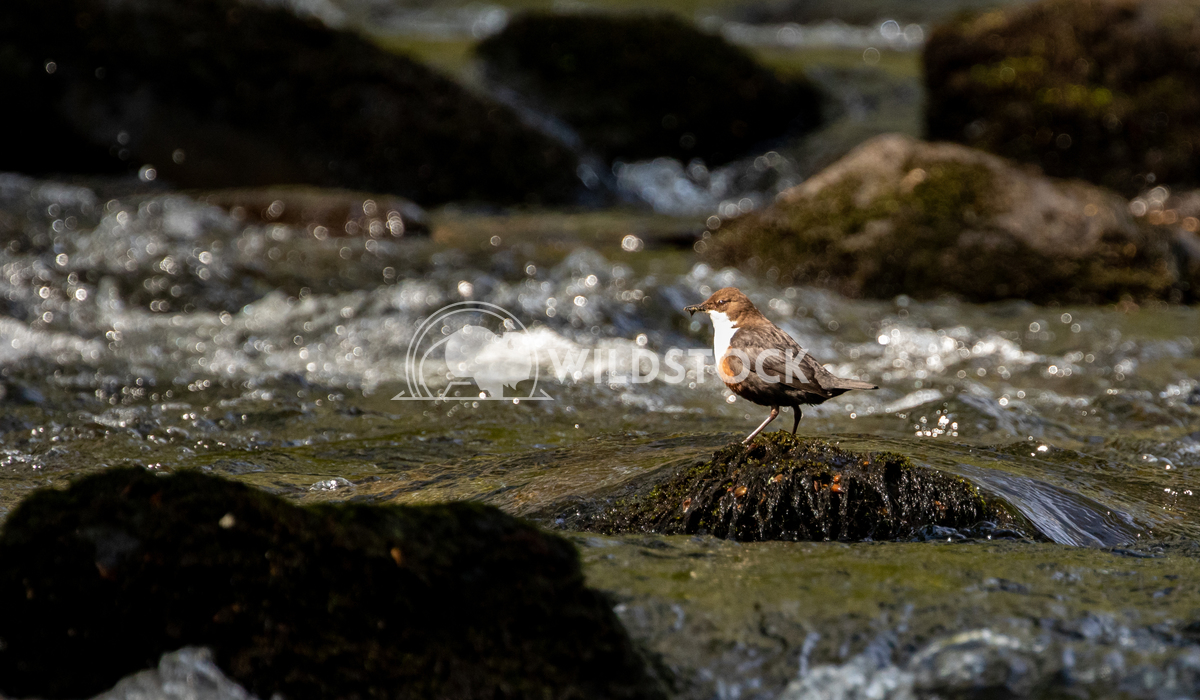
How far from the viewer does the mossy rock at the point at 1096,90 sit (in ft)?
34.2

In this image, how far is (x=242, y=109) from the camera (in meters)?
10.5

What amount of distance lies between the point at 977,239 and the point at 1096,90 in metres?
4.21

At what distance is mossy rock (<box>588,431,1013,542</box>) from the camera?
122 inches

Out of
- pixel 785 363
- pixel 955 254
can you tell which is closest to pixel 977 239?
pixel 955 254

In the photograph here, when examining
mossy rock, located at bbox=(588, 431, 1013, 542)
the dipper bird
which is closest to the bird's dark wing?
the dipper bird

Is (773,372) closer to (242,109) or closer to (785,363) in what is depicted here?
(785,363)

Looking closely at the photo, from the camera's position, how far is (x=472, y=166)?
1105 centimetres

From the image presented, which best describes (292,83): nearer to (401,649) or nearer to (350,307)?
(350,307)

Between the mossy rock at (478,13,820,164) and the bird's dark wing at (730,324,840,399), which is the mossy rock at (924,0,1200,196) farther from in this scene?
the bird's dark wing at (730,324,840,399)

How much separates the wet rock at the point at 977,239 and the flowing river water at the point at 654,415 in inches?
10.8

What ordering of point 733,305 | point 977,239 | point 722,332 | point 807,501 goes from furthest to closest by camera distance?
point 977,239 < point 733,305 < point 722,332 < point 807,501

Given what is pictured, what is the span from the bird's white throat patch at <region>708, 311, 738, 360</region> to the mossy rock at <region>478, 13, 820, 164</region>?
29.5ft

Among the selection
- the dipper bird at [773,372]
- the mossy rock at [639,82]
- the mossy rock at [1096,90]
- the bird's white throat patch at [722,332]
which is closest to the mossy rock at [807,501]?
the dipper bird at [773,372]

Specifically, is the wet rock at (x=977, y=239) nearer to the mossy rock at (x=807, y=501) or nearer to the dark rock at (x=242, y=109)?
the dark rock at (x=242, y=109)
